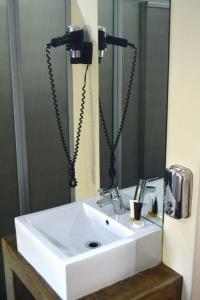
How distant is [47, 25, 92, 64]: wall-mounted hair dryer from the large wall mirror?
101 millimetres

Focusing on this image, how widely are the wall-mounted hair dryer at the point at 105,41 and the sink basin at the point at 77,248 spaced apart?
2.55 feet

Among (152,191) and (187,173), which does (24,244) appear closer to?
(152,191)

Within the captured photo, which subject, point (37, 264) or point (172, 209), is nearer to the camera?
point (172, 209)

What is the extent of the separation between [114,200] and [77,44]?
0.81 m

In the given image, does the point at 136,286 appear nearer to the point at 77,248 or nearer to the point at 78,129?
the point at 77,248

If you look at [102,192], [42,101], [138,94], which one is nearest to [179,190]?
[138,94]

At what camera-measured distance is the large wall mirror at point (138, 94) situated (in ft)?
4.08

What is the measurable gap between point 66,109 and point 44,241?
996mm

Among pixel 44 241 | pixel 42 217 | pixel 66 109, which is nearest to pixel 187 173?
pixel 44 241

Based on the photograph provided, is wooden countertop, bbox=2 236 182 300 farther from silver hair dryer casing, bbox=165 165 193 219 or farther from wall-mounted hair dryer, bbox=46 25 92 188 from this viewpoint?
wall-mounted hair dryer, bbox=46 25 92 188

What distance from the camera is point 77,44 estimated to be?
1651mm

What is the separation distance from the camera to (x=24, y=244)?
1361mm

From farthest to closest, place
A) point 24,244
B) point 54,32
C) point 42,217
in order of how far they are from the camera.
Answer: point 54,32, point 42,217, point 24,244

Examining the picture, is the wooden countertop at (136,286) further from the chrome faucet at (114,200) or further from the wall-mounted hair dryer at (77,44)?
the wall-mounted hair dryer at (77,44)
